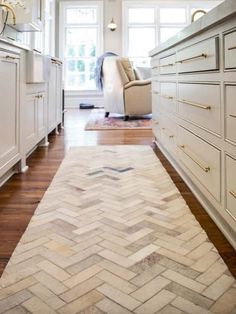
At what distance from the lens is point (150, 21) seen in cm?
887

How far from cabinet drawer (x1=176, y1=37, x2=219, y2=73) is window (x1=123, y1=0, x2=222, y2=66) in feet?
23.2

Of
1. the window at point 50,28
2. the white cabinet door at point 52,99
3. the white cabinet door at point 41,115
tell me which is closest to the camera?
the white cabinet door at point 41,115

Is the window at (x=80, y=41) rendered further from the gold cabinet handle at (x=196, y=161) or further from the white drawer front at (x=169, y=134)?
the gold cabinet handle at (x=196, y=161)

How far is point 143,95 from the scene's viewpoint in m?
5.59

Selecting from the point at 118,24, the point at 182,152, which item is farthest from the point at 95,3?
the point at 182,152

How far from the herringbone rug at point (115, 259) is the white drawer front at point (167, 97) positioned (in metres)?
0.70

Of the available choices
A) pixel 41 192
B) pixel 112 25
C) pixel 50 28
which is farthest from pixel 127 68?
pixel 41 192

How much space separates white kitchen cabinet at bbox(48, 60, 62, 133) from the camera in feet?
13.2

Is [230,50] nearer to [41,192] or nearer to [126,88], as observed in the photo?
[41,192]

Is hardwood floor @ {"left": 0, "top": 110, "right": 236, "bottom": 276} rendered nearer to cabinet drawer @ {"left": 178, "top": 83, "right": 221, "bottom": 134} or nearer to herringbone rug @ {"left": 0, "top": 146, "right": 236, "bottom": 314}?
herringbone rug @ {"left": 0, "top": 146, "right": 236, "bottom": 314}

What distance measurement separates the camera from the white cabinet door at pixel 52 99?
155 inches

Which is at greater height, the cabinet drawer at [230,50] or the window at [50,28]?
the window at [50,28]

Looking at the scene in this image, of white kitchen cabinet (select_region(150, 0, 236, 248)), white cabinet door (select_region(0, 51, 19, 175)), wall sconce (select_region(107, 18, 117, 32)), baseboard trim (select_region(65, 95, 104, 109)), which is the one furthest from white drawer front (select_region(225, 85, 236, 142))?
baseboard trim (select_region(65, 95, 104, 109))

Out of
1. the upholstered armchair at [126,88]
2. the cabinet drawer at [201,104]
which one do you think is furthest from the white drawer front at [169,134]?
the upholstered armchair at [126,88]
